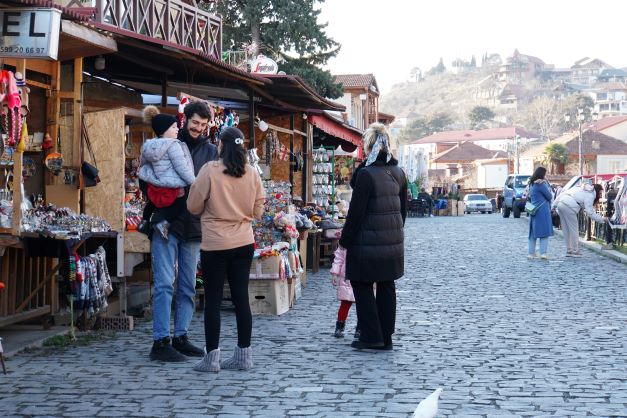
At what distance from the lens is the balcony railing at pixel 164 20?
15.8 m

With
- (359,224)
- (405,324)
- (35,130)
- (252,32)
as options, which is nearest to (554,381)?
(359,224)

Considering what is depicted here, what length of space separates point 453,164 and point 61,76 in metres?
116

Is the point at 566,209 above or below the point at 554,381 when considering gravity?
above

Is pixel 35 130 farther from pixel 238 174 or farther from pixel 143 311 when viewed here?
pixel 238 174

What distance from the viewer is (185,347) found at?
8047 mm

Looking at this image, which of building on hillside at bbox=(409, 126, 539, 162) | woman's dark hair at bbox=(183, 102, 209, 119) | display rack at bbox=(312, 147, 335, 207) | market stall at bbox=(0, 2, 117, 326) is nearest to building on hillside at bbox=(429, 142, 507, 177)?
building on hillside at bbox=(409, 126, 539, 162)

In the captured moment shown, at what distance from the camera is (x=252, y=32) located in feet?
127

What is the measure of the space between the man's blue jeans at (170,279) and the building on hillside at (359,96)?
5301 cm

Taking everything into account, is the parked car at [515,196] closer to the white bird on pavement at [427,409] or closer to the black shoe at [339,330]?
the black shoe at [339,330]

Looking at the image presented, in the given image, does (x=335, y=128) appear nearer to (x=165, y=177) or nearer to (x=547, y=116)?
(x=165, y=177)

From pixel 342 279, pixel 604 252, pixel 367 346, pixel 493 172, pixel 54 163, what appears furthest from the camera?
pixel 493 172

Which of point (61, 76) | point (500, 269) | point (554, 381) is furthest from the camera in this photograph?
point (500, 269)

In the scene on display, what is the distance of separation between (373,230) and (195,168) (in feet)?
5.28

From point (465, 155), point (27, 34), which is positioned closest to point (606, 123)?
point (465, 155)
